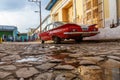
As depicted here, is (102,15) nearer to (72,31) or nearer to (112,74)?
(72,31)

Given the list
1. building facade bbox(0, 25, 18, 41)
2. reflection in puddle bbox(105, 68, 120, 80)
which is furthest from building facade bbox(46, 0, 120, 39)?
building facade bbox(0, 25, 18, 41)

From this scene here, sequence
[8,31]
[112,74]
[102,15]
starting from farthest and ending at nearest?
[8,31], [102,15], [112,74]

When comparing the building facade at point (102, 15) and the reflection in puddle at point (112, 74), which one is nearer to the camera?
the reflection in puddle at point (112, 74)

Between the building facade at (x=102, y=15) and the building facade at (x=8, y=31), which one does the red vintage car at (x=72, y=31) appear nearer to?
the building facade at (x=102, y=15)

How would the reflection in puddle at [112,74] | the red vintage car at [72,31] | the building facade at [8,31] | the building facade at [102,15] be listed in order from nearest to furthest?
the reflection in puddle at [112,74] < the red vintage car at [72,31] < the building facade at [102,15] < the building facade at [8,31]

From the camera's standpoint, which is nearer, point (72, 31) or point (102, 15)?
point (72, 31)

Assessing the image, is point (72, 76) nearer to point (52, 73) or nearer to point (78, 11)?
point (52, 73)

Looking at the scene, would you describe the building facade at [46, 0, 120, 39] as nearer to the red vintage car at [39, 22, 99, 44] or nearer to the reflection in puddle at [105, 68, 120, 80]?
the red vintage car at [39, 22, 99, 44]

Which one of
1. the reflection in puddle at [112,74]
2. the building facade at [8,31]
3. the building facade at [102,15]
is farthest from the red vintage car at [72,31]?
the building facade at [8,31]

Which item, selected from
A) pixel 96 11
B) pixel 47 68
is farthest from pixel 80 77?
pixel 96 11

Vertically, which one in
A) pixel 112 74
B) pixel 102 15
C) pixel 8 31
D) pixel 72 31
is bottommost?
pixel 112 74

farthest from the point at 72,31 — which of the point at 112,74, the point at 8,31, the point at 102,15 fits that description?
the point at 8,31

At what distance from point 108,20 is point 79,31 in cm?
239

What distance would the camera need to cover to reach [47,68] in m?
3.42
